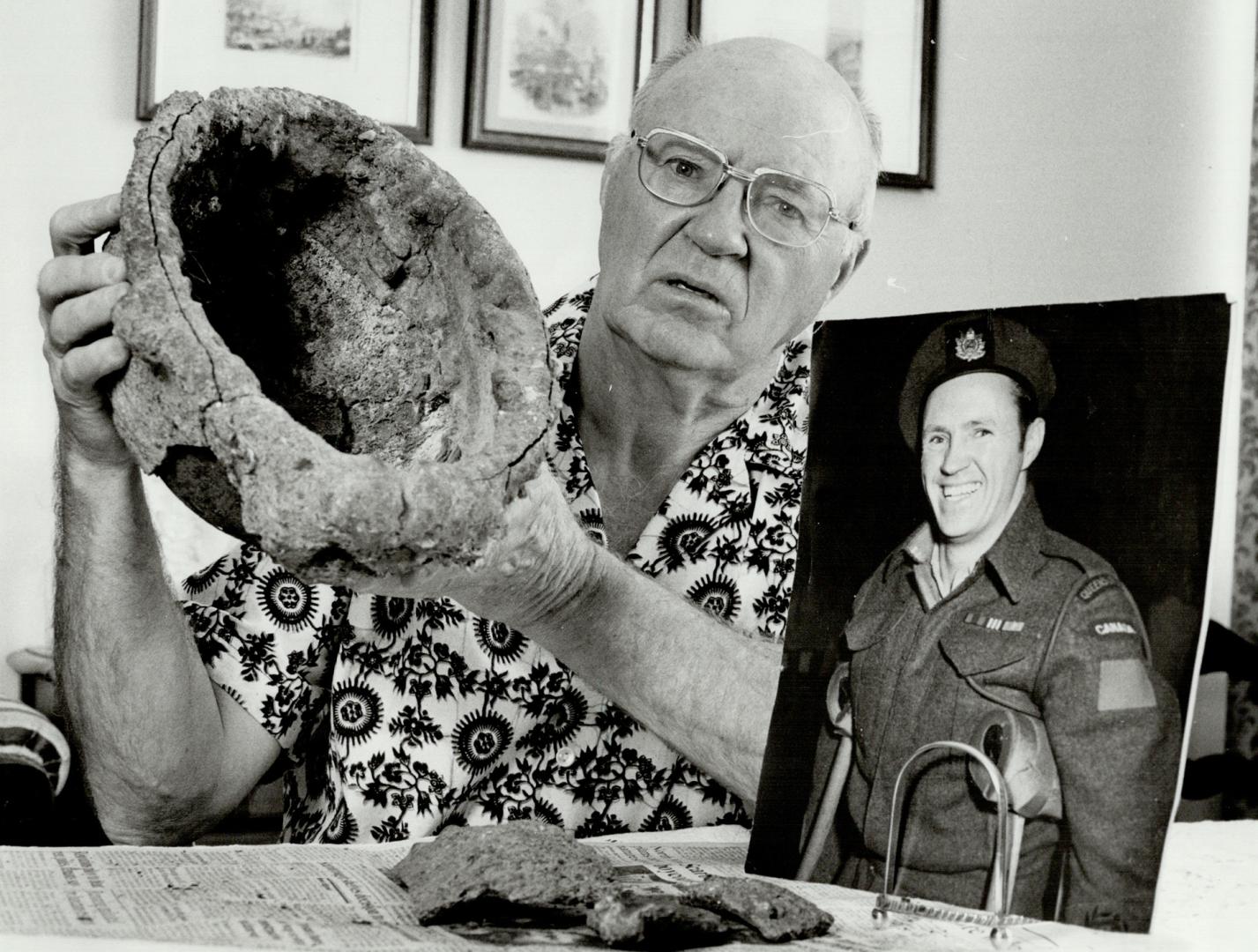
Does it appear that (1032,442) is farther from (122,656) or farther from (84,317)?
(122,656)

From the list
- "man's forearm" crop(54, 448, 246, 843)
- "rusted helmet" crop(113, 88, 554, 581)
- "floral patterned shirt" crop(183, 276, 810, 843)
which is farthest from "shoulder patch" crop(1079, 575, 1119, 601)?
"man's forearm" crop(54, 448, 246, 843)

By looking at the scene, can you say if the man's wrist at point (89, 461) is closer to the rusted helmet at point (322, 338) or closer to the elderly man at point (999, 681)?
the rusted helmet at point (322, 338)

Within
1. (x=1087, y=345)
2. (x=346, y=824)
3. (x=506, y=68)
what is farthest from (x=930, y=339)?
(x=506, y=68)

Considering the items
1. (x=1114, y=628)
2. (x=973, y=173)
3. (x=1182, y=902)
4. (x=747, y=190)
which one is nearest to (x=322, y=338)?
(x=747, y=190)

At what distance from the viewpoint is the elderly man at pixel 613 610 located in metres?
0.84

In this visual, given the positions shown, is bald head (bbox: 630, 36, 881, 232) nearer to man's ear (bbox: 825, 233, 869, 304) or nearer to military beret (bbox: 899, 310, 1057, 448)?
man's ear (bbox: 825, 233, 869, 304)

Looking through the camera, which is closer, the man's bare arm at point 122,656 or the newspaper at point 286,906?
the newspaper at point 286,906

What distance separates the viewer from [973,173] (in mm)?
1694

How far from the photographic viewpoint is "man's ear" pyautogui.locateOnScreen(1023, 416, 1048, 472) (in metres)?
0.59

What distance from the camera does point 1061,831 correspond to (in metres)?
0.55

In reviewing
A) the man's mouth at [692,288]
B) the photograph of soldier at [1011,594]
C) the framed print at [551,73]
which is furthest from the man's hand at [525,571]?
the framed print at [551,73]

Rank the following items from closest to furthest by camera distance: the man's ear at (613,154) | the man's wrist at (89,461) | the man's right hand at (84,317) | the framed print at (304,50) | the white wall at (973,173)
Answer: the man's right hand at (84,317), the man's wrist at (89,461), the man's ear at (613,154), the white wall at (973,173), the framed print at (304,50)

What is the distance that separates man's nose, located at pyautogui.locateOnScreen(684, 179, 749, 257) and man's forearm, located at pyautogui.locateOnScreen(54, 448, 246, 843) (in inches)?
17.4

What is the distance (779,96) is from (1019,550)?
1.68 ft
